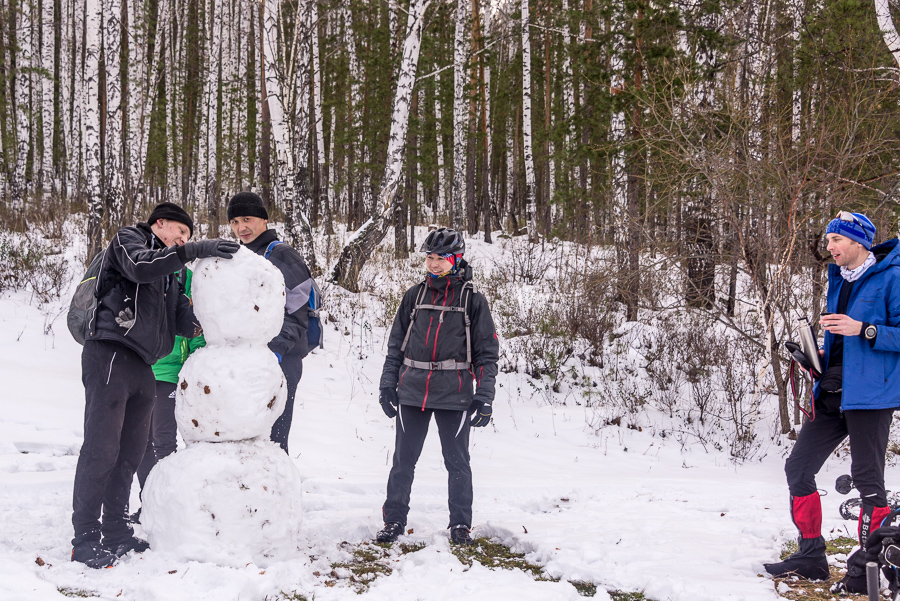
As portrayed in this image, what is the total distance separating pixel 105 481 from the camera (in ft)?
9.98

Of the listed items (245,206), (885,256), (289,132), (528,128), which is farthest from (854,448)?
(528,128)

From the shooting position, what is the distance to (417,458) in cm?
375

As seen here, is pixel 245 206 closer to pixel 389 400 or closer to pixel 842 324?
pixel 389 400

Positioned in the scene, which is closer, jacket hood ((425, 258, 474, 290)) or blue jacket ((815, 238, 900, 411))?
blue jacket ((815, 238, 900, 411))

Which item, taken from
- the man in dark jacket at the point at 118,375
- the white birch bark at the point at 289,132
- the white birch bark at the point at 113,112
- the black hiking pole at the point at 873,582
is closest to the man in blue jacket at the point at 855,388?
the black hiking pole at the point at 873,582

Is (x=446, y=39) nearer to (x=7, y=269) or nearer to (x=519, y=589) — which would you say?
(x=7, y=269)

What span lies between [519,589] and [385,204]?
764 cm

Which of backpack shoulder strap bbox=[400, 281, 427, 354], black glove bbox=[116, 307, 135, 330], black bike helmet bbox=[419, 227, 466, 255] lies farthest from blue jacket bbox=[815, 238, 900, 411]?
black glove bbox=[116, 307, 135, 330]

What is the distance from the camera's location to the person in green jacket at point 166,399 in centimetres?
360

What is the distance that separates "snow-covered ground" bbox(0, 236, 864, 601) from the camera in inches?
117

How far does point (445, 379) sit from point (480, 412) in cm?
30

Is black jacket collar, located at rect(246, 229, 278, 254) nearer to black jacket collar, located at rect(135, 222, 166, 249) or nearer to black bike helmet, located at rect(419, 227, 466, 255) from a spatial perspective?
black jacket collar, located at rect(135, 222, 166, 249)

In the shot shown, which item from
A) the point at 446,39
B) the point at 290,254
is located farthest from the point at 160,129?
the point at 290,254

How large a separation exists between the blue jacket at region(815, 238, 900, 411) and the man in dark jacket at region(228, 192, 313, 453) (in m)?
3.11
